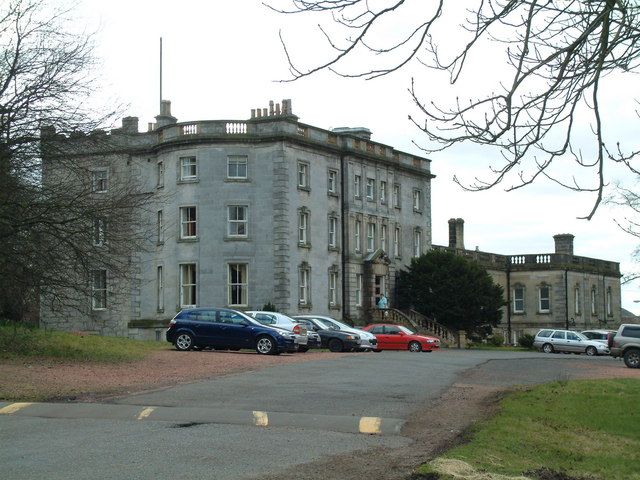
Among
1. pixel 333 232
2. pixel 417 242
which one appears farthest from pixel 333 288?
pixel 417 242

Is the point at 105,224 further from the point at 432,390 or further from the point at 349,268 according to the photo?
the point at 349,268

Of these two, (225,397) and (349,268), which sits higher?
(349,268)

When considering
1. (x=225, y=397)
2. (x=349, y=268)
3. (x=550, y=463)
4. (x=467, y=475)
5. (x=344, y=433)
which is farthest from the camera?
(x=349, y=268)

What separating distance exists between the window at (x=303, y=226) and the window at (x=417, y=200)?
44.8 feet

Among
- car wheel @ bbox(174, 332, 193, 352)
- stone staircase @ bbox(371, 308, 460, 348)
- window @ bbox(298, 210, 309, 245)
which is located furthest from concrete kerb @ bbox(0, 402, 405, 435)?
stone staircase @ bbox(371, 308, 460, 348)

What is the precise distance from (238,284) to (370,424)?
3799 cm

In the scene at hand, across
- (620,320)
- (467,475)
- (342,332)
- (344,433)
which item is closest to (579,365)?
(342,332)

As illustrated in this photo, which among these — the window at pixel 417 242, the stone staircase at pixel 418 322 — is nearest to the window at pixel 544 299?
the window at pixel 417 242

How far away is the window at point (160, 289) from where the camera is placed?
182 feet

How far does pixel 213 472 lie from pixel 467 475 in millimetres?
3081

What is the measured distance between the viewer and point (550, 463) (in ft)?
44.4

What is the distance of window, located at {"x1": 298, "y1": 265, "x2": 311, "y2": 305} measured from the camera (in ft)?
180

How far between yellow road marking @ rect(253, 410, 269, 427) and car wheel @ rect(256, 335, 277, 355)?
55.4ft

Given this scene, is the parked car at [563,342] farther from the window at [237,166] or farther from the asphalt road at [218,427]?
the asphalt road at [218,427]
